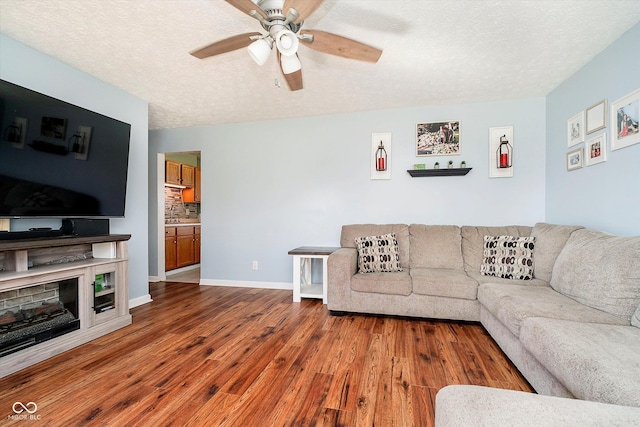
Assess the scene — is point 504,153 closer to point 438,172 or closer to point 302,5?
point 438,172

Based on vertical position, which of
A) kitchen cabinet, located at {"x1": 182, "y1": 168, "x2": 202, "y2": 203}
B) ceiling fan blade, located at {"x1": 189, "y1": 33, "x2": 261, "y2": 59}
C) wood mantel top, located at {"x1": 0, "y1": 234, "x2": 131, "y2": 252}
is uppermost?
ceiling fan blade, located at {"x1": 189, "y1": 33, "x2": 261, "y2": 59}

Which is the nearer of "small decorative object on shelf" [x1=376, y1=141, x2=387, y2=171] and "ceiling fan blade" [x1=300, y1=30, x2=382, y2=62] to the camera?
"ceiling fan blade" [x1=300, y1=30, x2=382, y2=62]

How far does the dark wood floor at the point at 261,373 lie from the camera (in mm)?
1446

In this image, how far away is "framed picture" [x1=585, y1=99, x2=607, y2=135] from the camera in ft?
7.53

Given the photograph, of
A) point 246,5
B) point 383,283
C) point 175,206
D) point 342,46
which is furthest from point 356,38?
point 175,206

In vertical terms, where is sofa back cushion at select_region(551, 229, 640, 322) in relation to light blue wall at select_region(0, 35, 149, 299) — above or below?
below

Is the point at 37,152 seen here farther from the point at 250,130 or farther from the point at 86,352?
the point at 250,130

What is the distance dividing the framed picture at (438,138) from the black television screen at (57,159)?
3.36 meters

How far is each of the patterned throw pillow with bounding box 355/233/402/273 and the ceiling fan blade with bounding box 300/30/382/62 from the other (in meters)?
1.84

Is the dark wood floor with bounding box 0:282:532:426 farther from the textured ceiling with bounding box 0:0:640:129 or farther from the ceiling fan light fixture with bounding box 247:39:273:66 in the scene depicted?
the textured ceiling with bounding box 0:0:640:129

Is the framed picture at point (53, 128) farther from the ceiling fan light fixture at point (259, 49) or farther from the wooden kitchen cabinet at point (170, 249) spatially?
the wooden kitchen cabinet at point (170, 249)

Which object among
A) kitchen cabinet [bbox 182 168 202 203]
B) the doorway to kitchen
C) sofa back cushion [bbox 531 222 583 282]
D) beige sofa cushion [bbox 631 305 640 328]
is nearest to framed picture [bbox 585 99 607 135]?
sofa back cushion [bbox 531 222 583 282]

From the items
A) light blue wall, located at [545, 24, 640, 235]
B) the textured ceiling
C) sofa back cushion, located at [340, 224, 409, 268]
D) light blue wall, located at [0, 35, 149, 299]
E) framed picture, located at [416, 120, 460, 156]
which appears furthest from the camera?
framed picture, located at [416, 120, 460, 156]

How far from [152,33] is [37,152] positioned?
1267 mm
